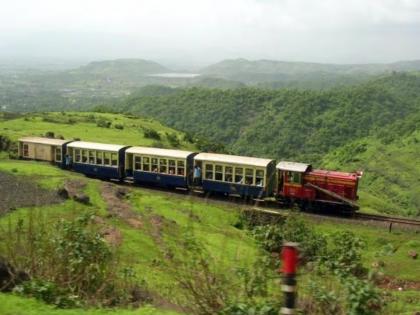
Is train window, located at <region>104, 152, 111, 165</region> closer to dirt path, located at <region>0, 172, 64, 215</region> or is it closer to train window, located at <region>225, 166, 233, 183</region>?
dirt path, located at <region>0, 172, 64, 215</region>

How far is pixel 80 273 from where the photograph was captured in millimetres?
9242

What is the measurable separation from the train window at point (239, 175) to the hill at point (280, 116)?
232 feet

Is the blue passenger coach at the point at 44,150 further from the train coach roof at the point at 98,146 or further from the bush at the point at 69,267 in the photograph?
the bush at the point at 69,267

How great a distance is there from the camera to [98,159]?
31.5 m

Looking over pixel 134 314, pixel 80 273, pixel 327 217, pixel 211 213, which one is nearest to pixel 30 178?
pixel 211 213

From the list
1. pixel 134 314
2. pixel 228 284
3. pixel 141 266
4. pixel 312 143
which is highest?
pixel 228 284

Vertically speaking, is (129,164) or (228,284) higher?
(228,284)

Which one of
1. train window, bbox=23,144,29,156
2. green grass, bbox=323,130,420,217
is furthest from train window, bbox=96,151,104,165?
green grass, bbox=323,130,420,217

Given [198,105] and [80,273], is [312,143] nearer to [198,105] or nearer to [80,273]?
[198,105]

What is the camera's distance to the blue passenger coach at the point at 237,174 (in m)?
26.9

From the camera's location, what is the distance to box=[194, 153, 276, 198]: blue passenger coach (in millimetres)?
26938

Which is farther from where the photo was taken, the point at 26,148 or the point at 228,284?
the point at 26,148

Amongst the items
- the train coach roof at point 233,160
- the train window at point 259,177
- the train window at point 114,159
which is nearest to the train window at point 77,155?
the train window at point 114,159

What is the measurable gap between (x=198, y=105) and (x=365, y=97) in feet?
141
